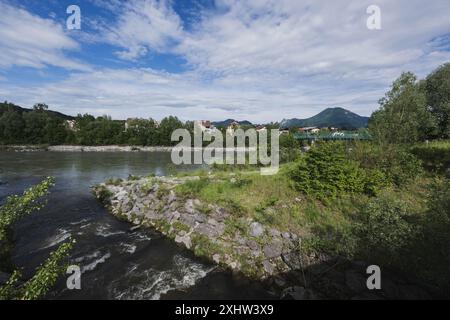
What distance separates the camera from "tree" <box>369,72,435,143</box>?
14.5m

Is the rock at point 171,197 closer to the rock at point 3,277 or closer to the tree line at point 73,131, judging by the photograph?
the rock at point 3,277

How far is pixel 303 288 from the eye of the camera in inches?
298

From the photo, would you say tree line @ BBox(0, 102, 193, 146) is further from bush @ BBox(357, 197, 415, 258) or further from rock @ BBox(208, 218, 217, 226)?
bush @ BBox(357, 197, 415, 258)

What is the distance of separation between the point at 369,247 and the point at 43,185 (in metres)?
9.83

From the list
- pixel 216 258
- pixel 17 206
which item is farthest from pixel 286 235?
pixel 17 206

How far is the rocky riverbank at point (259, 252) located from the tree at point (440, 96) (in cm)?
2529

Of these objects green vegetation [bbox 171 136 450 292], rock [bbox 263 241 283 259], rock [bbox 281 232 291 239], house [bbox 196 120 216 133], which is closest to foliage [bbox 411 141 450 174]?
green vegetation [bbox 171 136 450 292]

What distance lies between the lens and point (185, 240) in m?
11.0

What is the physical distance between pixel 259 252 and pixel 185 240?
3.57 meters

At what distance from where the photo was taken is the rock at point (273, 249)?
29.4 feet

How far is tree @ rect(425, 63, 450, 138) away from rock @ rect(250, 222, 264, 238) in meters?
25.7

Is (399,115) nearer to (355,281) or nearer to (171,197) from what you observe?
(355,281)

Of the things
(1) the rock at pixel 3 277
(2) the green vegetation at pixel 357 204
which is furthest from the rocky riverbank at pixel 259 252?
(1) the rock at pixel 3 277
